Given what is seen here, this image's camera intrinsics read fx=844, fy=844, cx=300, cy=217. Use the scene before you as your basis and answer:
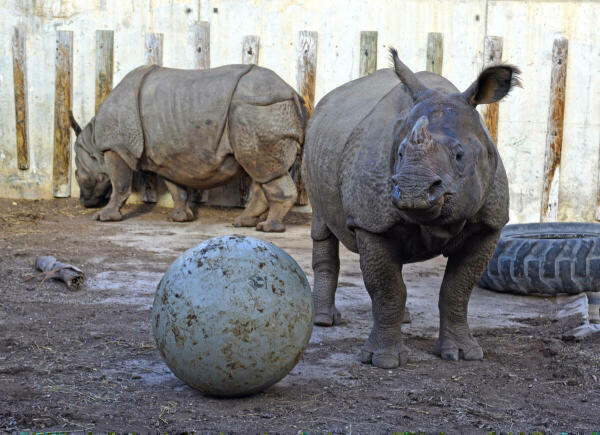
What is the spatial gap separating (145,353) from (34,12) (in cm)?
871

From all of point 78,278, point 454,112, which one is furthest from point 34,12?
point 454,112

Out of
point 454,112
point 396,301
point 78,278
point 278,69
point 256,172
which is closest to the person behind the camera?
point 454,112

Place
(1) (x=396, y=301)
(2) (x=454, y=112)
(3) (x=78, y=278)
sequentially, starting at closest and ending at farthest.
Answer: (2) (x=454, y=112) < (1) (x=396, y=301) < (3) (x=78, y=278)

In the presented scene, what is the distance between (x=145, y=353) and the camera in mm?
5047

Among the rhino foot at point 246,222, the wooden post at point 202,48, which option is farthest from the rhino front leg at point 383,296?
the wooden post at point 202,48

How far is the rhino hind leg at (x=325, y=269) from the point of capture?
6062 millimetres

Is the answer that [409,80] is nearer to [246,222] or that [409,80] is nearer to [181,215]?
[246,222]

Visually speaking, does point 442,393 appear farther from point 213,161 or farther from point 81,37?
point 81,37

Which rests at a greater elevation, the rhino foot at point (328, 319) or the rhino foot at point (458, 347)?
the rhino foot at point (458, 347)

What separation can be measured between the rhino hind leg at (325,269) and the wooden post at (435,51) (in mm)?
5551

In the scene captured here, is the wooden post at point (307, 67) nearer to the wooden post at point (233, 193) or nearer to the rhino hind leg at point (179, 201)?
the wooden post at point (233, 193)

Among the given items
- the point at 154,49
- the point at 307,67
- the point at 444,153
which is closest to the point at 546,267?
the point at 444,153

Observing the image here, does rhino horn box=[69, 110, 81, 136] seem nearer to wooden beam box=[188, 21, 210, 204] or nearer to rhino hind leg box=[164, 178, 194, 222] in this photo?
rhino hind leg box=[164, 178, 194, 222]

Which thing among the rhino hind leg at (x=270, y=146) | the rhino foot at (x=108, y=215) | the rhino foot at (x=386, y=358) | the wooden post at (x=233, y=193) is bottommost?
the rhino foot at (x=108, y=215)
